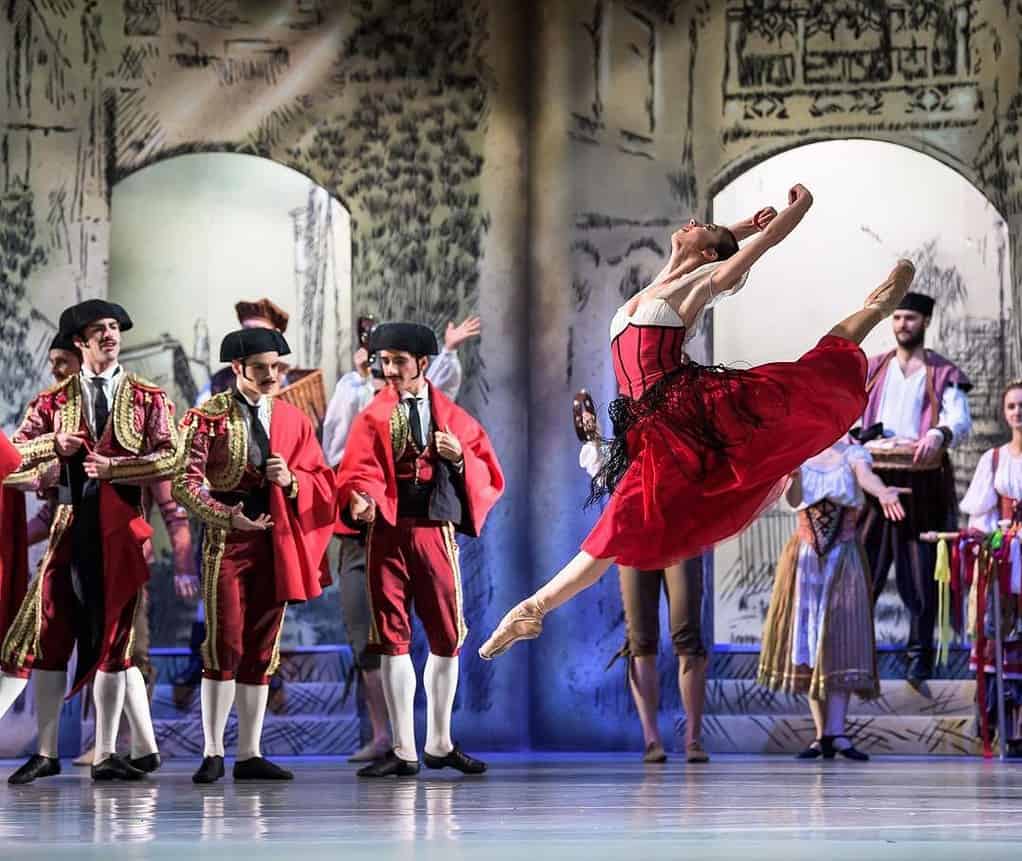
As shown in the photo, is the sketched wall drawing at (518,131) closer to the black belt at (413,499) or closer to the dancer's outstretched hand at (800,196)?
the black belt at (413,499)

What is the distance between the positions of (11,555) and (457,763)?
5.65ft

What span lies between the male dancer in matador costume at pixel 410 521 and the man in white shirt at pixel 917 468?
7.58 feet

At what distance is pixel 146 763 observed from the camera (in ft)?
21.2

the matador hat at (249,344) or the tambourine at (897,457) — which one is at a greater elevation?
the matador hat at (249,344)

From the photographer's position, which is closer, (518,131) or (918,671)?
(918,671)

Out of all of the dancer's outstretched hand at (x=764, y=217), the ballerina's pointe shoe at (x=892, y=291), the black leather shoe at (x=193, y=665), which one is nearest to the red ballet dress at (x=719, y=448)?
the ballerina's pointe shoe at (x=892, y=291)

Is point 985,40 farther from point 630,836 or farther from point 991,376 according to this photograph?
point 630,836

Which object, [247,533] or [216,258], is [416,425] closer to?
[247,533]

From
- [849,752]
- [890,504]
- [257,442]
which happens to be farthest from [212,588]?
[890,504]

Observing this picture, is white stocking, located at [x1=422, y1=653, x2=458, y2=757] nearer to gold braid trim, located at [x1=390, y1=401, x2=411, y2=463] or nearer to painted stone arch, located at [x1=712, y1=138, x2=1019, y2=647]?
gold braid trim, located at [x1=390, y1=401, x2=411, y2=463]

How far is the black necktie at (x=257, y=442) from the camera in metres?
6.37

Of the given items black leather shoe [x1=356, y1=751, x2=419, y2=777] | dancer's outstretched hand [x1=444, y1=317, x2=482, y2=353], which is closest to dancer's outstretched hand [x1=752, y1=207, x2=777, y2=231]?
black leather shoe [x1=356, y1=751, x2=419, y2=777]

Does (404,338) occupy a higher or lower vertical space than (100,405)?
higher

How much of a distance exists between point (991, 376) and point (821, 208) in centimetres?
110
